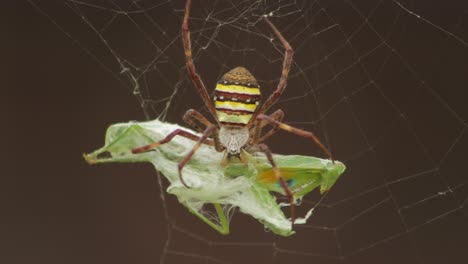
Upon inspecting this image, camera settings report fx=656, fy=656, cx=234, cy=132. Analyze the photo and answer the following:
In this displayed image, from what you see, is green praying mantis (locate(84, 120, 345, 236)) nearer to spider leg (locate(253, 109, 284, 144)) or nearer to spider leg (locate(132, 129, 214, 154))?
spider leg (locate(132, 129, 214, 154))

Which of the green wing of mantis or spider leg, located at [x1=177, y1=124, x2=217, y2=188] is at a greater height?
spider leg, located at [x1=177, y1=124, x2=217, y2=188]

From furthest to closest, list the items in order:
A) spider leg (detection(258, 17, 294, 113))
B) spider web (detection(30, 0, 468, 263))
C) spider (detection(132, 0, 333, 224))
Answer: spider web (detection(30, 0, 468, 263)) → spider leg (detection(258, 17, 294, 113)) → spider (detection(132, 0, 333, 224))

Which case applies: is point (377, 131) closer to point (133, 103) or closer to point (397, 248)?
point (397, 248)

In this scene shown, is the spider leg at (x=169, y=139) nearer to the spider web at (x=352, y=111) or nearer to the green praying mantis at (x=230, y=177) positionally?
the green praying mantis at (x=230, y=177)

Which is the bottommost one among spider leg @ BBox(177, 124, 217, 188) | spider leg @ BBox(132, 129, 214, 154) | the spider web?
the spider web

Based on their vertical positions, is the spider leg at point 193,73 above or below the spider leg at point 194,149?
above

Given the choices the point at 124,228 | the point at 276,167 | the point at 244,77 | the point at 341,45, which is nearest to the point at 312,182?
the point at 276,167

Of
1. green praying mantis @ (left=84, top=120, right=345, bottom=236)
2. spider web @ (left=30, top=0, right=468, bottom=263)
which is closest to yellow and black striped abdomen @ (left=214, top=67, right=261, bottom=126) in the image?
green praying mantis @ (left=84, top=120, right=345, bottom=236)

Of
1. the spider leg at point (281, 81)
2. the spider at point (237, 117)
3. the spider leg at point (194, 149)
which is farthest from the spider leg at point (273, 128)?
the spider leg at point (194, 149)
